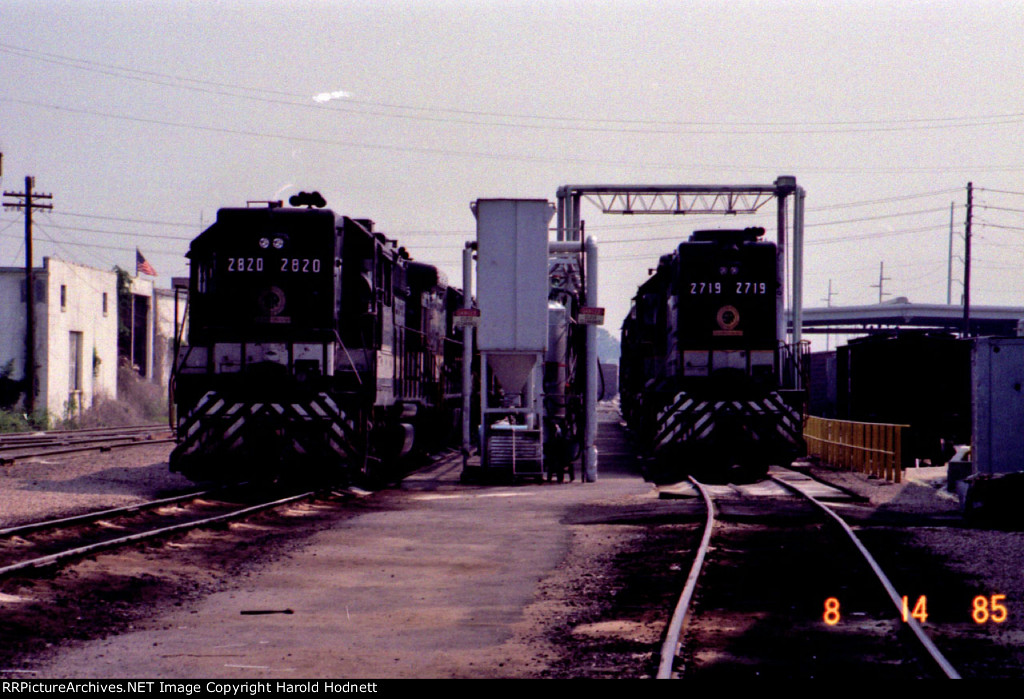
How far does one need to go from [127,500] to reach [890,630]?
1084 centimetres

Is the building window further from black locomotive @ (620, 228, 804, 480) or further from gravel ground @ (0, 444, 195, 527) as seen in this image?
black locomotive @ (620, 228, 804, 480)

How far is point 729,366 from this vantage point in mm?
21297

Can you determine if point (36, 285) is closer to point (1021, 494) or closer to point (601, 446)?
point (601, 446)

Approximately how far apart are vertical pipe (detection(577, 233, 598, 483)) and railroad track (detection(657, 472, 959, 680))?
6.13 metres

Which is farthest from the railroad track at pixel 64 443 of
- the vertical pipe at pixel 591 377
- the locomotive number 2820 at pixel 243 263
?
the vertical pipe at pixel 591 377

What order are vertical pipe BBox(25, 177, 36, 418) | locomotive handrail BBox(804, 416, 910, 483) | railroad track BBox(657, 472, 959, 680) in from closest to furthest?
railroad track BBox(657, 472, 959, 680) → locomotive handrail BBox(804, 416, 910, 483) → vertical pipe BBox(25, 177, 36, 418)

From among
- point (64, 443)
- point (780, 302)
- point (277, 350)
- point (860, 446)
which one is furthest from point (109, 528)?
point (64, 443)

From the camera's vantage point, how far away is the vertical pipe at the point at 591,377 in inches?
733

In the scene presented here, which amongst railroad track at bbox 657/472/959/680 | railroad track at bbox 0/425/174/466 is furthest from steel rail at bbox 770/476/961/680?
railroad track at bbox 0/425/174/466

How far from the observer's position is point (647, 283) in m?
26.0

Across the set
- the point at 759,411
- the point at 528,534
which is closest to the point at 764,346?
the point at 759,411

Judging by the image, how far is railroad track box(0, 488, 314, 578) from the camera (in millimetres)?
9820

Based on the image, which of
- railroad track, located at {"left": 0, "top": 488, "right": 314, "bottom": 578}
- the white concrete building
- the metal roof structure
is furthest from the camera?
the metal roof structure

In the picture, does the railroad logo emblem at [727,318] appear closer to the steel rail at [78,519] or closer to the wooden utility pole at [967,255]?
the steel rail at [78,519]
